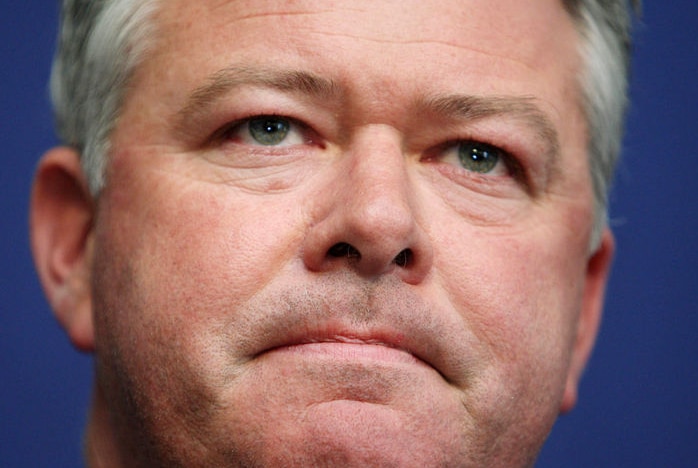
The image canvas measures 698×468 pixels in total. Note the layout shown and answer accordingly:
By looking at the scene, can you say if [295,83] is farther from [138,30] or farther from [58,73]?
[58,73]

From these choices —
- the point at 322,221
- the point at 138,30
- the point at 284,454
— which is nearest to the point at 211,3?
the point at 138,30

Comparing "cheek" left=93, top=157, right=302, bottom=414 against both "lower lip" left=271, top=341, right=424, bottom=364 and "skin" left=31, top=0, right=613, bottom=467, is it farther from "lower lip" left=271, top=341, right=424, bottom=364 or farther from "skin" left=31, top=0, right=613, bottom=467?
"lower lip" left=271, top=341, right=424, bottom=364

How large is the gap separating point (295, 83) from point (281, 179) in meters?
0.18

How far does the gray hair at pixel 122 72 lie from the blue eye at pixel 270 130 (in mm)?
295

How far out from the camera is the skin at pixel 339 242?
1.87 metres

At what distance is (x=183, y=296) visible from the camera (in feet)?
6.40

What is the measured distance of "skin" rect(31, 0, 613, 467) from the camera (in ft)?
6.13

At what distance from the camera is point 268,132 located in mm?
2135

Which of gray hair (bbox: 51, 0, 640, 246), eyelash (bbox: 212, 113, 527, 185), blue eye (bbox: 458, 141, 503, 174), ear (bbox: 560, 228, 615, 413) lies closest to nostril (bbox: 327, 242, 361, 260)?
eyelash (bbox: 212, 113, 527, 185)

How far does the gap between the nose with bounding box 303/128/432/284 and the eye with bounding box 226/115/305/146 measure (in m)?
0.18

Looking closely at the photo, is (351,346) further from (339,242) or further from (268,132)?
(268,132)

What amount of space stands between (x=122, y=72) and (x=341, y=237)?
2.22 ft

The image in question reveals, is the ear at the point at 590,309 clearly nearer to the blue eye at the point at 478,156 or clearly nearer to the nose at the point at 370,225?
the blue eye at the point at 478,156

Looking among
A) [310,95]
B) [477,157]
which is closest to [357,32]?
[310,95]
